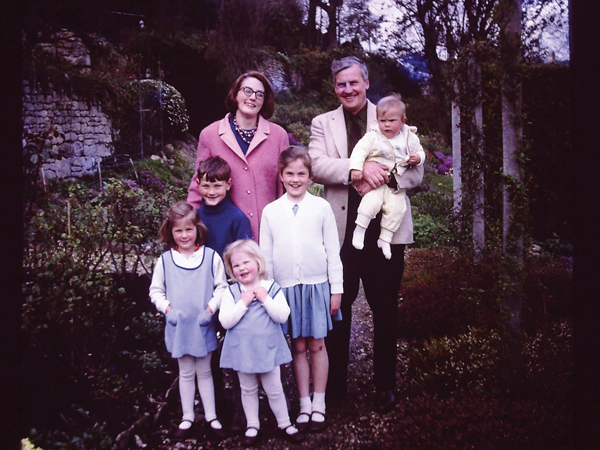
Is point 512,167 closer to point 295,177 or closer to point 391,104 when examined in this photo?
point 391,104

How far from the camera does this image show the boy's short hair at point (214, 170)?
2889 millimetres

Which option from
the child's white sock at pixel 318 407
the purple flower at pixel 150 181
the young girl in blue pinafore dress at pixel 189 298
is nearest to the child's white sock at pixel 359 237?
the young girl in blue pinafore dress at pixel 189 298

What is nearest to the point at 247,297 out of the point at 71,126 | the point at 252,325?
the point at 252,325

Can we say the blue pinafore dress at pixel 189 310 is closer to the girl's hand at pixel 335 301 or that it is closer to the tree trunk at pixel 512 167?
the girl's hand at pixel 335 301

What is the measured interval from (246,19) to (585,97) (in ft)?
70.8

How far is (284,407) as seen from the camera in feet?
9.22

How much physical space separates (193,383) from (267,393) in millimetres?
457

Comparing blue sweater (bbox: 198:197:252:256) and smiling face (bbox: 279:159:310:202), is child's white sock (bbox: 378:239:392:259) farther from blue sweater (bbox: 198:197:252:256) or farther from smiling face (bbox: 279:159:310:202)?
blue sweater (bbox: 198:197:252:256)

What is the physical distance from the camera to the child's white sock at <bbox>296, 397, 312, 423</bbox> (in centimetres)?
292

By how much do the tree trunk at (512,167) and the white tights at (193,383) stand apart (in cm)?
183

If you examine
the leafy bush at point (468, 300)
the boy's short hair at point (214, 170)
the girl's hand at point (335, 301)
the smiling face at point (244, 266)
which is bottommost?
the leafy bush at point (468, 300)

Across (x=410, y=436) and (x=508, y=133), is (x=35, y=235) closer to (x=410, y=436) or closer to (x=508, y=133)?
(x=410, y=436)

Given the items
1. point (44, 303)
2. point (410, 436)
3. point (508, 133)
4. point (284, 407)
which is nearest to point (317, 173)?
point (508, 133)

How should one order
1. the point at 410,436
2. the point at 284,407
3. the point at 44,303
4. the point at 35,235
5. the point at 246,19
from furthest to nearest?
the point at 246,19
the point at 35,235
the point at 44,303
the point at 284,407
the point at 410,436
